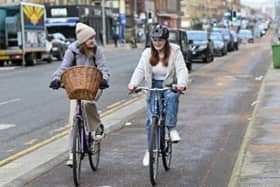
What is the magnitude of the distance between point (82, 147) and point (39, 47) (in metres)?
31.1

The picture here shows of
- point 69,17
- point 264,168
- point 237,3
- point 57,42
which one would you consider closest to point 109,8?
point 69,17

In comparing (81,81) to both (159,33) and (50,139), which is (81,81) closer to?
(159,33)

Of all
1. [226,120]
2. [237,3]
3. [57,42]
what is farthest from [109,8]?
[226,120]

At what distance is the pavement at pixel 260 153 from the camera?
7.66 meters

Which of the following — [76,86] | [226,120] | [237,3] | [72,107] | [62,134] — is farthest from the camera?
[237,3]

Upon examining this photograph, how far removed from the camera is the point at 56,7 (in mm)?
70250

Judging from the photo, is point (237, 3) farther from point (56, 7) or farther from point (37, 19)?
point (37, 19)

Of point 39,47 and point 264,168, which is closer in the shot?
point 264,168

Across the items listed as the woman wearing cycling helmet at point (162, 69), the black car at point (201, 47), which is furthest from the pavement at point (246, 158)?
the black car at point (201, 47)

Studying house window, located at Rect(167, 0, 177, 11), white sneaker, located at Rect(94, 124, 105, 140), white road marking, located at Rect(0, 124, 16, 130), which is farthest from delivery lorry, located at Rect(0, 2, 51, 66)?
house window, located at Rect(167, 0, 177, 11)

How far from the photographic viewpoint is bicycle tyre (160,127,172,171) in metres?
8.09

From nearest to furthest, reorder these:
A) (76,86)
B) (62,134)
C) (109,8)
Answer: (76,86) < (62,134) < (109,8)

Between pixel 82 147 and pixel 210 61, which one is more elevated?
pixel 82 147

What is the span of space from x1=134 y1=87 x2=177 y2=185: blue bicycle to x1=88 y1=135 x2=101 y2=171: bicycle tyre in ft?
2.65
